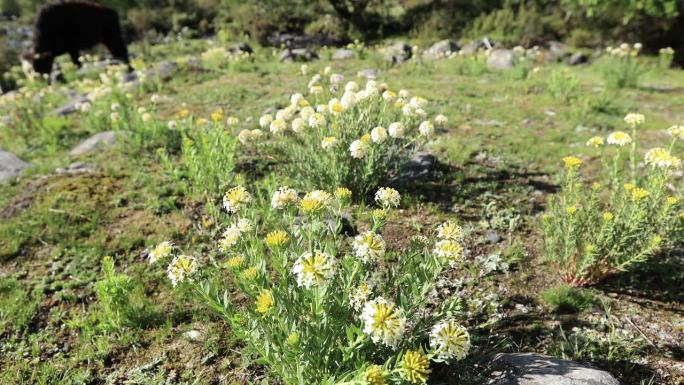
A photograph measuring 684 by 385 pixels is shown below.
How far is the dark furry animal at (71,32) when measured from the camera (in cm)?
972

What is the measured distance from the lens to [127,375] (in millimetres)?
2693

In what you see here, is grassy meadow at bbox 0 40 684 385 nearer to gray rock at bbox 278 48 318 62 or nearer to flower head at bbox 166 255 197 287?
flower head at bbox 166 255 197 287

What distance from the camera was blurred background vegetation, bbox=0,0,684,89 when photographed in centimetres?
1398

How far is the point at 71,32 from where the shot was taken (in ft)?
34.2

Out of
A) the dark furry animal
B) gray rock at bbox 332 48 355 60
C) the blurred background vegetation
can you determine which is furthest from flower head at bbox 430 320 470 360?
the blurred background vegetation

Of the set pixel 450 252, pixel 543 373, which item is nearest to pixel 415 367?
pixel 450 252

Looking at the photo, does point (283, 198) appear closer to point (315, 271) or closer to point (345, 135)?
point (315, 271)

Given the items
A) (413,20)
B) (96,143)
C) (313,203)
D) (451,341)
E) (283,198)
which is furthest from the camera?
(413,20)

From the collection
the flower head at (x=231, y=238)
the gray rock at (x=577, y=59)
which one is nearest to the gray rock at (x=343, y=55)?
the gray rock at (x=577, y=59)

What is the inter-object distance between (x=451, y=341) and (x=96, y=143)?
5.89m

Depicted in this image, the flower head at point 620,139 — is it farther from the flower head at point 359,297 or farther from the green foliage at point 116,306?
the green foliage at point 116,306

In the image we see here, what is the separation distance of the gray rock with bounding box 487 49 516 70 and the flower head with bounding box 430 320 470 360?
10786 mm

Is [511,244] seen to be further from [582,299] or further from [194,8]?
[194,8]

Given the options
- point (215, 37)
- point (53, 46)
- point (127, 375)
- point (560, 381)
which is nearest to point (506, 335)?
point (560, 381)
